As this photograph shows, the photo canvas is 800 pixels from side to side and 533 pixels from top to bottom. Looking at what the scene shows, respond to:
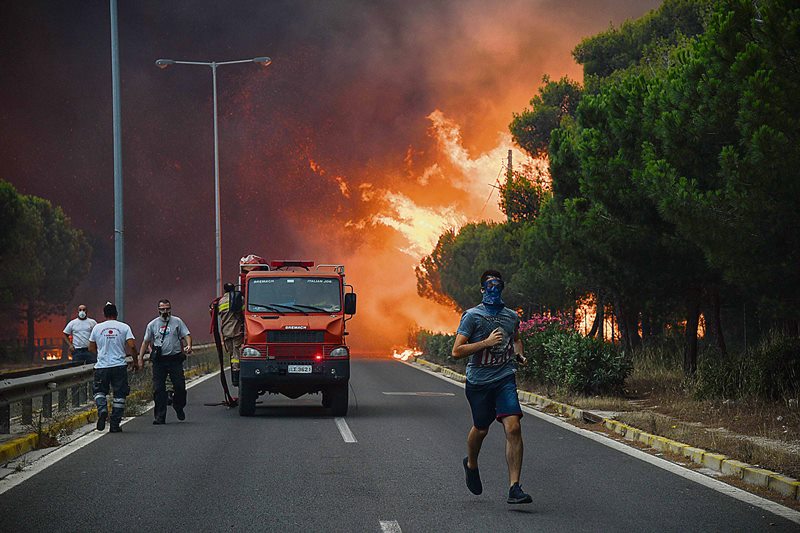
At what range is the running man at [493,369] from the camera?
9102 millimetres

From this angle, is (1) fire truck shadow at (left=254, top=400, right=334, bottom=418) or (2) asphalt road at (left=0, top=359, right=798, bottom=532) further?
(1) fire truck shadow at (left=254, top=400, right=334, bottom=418)

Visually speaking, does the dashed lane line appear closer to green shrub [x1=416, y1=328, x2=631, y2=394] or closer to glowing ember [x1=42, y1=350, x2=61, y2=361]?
green shrub [x1=416, y1=328, x2=631, y2=394]

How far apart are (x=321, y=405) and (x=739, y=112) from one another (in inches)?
402

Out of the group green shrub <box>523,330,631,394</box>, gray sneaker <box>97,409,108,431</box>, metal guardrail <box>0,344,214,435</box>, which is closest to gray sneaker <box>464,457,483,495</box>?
metal guardrail <box>0,344,214,435</box>

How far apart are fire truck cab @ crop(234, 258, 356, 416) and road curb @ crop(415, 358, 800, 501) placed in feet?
14.1

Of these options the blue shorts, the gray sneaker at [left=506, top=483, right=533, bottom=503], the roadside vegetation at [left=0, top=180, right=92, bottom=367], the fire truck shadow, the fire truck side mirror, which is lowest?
the fire truck shadow

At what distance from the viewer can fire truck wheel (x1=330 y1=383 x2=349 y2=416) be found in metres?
18.6

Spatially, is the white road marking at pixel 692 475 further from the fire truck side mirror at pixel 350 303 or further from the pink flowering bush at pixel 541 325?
the pink flowering bush at pixel 541 325

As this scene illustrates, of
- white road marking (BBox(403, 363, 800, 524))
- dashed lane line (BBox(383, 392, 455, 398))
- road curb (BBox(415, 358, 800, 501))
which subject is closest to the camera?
white road marking (BBox(403, 363, 800, 524))

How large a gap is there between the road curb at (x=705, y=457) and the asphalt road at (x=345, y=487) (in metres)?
0.61

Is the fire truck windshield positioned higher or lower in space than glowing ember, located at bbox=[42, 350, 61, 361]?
higher

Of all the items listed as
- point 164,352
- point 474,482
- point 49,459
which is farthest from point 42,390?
point 474,482

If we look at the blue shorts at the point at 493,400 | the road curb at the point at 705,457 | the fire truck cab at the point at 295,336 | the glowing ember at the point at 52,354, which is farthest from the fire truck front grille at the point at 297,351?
the glowing ember at the point at 52,354

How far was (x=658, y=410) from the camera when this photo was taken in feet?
57.3
